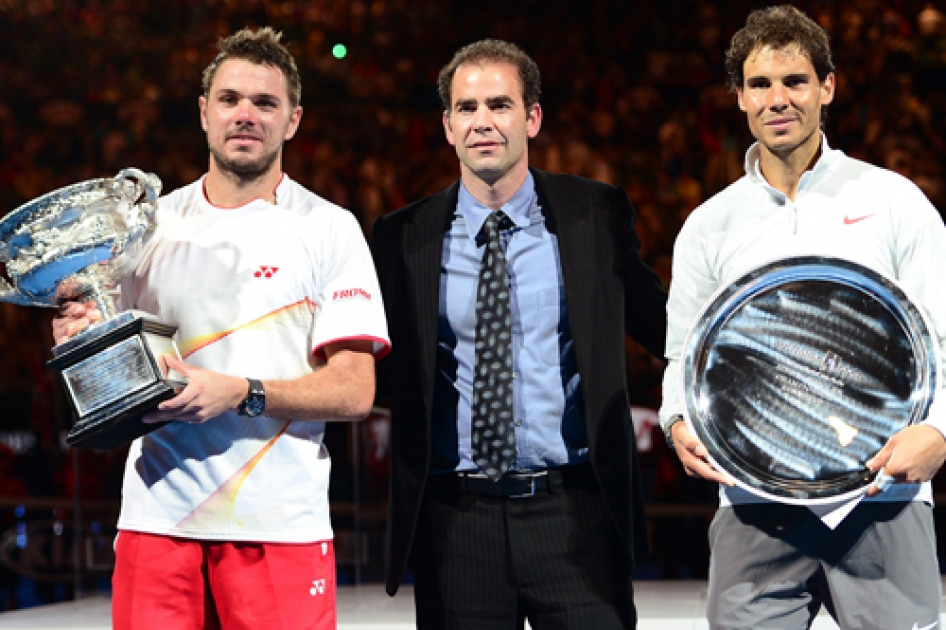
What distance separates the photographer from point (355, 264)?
1847mm

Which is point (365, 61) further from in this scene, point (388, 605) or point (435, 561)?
point (435, 561)

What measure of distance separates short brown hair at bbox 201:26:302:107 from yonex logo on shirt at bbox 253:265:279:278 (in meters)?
0.31

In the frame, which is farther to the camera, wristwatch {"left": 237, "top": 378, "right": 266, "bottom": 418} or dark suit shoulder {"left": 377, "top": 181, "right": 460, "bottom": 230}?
dark suit shoulder {"left": 377, "top": 181, "right": 460, "bottom": 230}

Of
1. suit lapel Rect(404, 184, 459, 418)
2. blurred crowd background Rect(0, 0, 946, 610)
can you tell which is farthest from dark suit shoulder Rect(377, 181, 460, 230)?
blurred crowd background Rect(0, 0, 946, 610)

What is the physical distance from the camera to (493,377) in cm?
188

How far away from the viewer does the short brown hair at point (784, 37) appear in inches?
69.6

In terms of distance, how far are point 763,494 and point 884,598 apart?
263 millimetres

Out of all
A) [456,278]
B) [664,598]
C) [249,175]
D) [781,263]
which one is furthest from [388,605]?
[781,263]

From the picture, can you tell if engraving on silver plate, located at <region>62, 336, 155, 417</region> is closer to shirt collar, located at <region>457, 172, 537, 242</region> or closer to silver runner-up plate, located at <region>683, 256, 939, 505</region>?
shirt collar, located at <region>457, 172, 537, 242</region>

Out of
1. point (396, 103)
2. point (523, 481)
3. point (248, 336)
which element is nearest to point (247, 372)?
point (248, 336)

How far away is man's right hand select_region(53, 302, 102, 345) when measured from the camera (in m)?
1.65

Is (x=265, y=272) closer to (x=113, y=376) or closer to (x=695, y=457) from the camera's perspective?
(x=113, y=376)

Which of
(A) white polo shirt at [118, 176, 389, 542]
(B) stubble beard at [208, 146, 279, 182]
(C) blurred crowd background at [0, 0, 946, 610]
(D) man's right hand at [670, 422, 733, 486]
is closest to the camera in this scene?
(D) man's right hand at [670, 422, 733, 486]

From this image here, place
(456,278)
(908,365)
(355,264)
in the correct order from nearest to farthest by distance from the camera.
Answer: (908,365), (355,264), (456,278)
